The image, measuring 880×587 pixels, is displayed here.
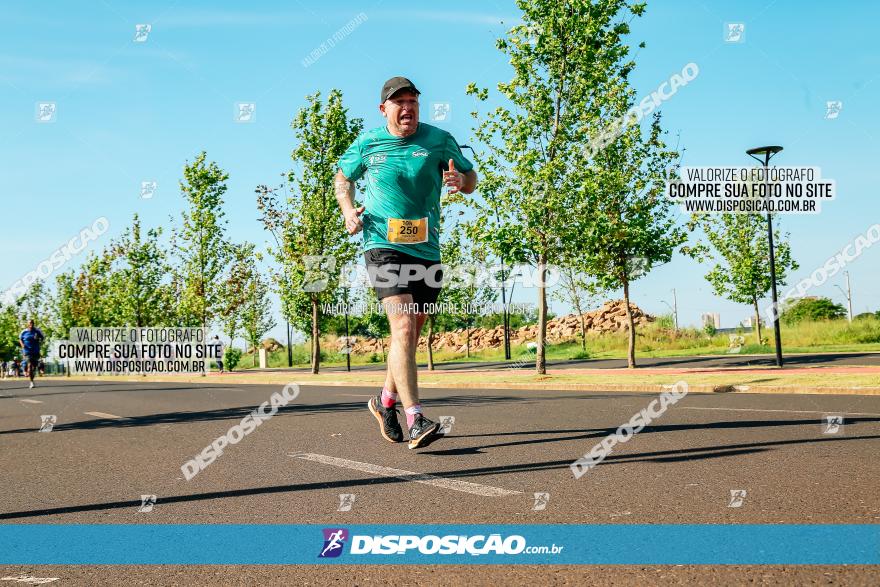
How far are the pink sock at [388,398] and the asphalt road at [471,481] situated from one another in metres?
0.37

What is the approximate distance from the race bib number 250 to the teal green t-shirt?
0.08ft

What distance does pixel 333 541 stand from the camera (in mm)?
3348

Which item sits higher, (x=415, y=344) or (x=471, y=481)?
(x=415, y=344)

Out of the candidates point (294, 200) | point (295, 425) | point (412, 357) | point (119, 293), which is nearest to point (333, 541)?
point (412, 357)

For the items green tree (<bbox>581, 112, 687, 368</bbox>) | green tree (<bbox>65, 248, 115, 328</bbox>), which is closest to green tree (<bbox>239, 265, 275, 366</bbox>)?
green tree (<bbox>65, 248, 115, 328</bbox>)

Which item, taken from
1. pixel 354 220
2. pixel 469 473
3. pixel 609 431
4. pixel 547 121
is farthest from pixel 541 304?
pixel 469 473

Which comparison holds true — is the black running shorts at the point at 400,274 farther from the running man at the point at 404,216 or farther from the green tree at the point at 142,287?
the green tree at the point at 142,287

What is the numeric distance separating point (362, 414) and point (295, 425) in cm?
140

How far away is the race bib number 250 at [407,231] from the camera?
570 centimetres

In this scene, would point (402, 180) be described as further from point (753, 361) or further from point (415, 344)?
point (753, 361)

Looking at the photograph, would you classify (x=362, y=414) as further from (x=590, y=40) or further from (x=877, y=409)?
(x=590, y=40)

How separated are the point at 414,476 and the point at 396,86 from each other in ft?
9.33

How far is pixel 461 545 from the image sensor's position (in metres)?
3.24

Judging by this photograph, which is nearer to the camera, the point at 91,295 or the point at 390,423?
the point at 390,423
